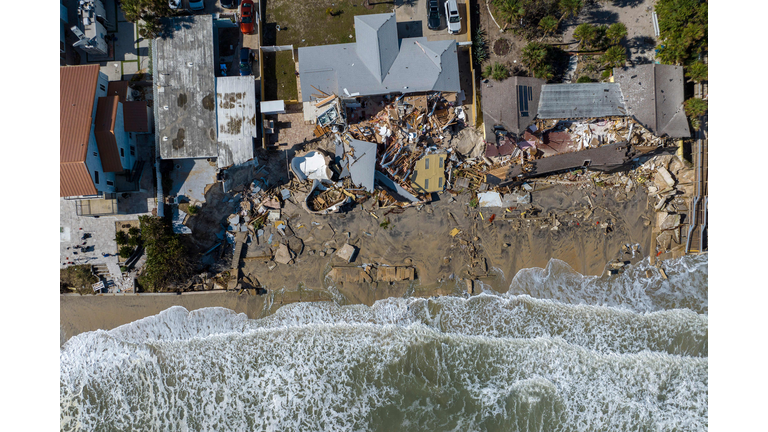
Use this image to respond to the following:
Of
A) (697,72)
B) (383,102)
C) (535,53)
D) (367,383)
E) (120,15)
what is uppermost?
(120,15)

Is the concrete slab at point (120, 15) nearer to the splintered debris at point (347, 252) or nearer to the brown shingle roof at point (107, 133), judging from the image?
the brown shingle roof at point (107, 133)

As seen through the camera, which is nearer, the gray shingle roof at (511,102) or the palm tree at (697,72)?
the palm tree at (697,72)

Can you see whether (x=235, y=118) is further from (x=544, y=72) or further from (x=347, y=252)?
(x=544, y=72)

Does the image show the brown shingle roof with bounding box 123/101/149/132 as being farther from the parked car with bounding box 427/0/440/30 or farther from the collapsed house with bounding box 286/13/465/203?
the parked car with bounding box 427/0/440/30

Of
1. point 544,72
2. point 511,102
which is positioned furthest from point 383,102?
point 544,72

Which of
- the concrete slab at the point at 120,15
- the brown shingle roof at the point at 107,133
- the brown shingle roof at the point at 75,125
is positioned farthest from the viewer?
the concrete slab at the point at 120,15

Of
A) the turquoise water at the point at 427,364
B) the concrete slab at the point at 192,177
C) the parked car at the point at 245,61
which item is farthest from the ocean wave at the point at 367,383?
the parked car at the point at 245,61
